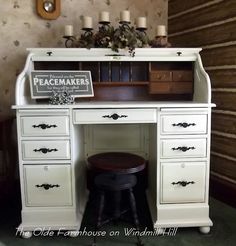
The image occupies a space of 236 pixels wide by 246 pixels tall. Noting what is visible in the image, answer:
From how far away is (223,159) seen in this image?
92.7 inches

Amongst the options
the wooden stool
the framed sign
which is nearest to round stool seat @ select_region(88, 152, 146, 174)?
the wooden stool

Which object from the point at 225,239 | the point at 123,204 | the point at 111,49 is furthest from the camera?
the point at 123,204

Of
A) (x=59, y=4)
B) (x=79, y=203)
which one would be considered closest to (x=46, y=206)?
(x=79, y=203)

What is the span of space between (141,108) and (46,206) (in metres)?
0.91

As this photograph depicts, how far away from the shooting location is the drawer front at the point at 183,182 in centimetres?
196

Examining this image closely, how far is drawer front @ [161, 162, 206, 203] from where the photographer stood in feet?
6.42

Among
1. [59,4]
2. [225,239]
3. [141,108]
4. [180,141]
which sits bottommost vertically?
[225,239]

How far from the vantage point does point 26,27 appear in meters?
2.39

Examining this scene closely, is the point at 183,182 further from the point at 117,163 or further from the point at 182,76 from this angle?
the point at 182,76

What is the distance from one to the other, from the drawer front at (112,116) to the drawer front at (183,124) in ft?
0.31

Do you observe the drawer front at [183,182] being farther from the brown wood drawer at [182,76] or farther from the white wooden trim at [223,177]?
the brown wood drawer at [182,76]

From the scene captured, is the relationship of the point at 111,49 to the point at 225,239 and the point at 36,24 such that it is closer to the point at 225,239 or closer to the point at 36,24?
the point at 36,24

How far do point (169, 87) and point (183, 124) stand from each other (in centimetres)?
43

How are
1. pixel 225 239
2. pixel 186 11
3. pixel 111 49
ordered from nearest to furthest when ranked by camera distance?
1. pixel 225 239
2. pixel 111 49
3. pixel 186 11
